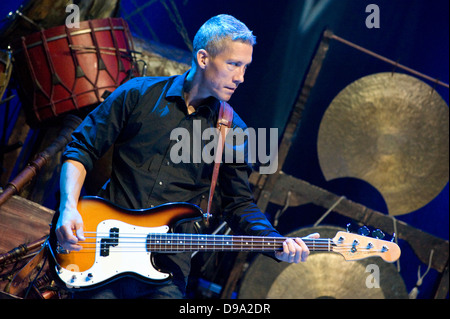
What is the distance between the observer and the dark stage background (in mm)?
4895

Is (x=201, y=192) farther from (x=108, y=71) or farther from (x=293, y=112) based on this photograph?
(x=293, y=112)

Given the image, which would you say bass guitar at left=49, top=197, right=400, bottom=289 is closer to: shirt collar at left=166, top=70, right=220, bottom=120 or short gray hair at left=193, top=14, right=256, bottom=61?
shirt collar at left=166, top=70, right=220, bottom=120

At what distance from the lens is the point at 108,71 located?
3.77 meters

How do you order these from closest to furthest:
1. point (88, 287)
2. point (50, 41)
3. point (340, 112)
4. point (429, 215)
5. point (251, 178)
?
point (88, 287), point (50, 41), point (251, 178), point (340, 112), point (429, 215)

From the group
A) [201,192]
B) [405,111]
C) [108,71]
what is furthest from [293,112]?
[201,192]

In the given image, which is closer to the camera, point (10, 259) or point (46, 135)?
point (10, 259)

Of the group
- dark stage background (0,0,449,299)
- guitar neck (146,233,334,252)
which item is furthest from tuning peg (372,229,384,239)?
dark stage background (0,0,449,299)

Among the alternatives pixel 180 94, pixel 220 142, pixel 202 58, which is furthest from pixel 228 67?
pixel 220 142

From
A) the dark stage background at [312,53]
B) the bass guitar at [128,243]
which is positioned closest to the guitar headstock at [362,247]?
the bass guitar at [128,243]

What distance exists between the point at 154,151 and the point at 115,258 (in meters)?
0.62

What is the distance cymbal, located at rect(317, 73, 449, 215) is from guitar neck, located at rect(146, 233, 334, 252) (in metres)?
2.51

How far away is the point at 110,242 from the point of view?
7.82 feet

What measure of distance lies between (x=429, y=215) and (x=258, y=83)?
2640 millimetres

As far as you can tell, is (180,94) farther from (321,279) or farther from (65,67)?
(321,279)
